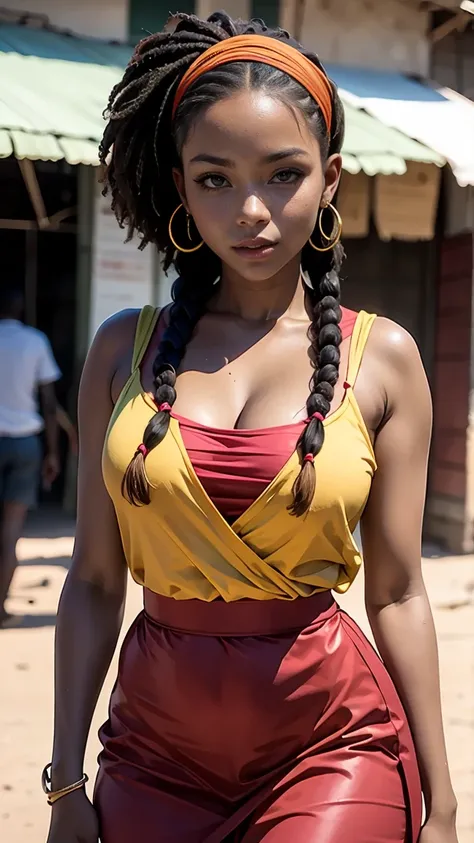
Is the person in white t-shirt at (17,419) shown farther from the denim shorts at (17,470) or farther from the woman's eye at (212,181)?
the woman's eye at (212,181)

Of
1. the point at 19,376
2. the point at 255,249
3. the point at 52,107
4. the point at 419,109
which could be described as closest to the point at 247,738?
the point at 255,249

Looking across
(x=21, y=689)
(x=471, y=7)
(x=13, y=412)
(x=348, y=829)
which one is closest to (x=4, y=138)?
(x=13, y=412)

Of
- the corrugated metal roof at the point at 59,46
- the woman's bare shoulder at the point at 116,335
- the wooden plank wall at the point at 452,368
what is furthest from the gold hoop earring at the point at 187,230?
the wooden plank wall at the point at 452,368

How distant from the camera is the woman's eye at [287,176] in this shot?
1.65m

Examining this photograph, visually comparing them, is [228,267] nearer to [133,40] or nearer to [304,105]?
[304,105]

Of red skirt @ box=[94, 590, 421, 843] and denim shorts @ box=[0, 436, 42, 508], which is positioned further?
denim shorts @ box=[0, 436, 42, 508]

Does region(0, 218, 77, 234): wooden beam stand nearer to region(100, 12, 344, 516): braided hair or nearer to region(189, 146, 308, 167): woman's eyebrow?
region(100, 12, 344, 516): braided hair

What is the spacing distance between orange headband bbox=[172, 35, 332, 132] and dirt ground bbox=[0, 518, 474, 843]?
2556mm

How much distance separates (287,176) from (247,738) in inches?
35.5

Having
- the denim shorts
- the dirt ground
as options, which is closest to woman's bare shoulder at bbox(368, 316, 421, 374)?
the dirt ground

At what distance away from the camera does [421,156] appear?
6.96m

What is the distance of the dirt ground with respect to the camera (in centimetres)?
357

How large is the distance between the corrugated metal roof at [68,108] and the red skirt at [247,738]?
488 centimetres

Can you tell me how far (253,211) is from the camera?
1627mm
